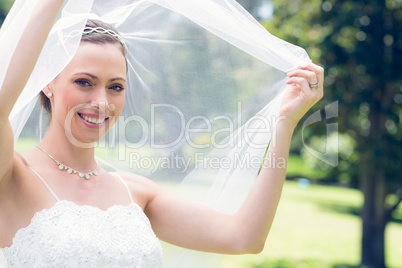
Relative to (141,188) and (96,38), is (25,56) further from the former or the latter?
(141,188)

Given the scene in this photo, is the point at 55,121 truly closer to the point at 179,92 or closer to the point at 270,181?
the point at 179,92

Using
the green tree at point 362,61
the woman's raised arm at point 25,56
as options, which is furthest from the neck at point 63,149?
the green tree at point 362,61

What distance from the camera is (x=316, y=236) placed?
47.0ft

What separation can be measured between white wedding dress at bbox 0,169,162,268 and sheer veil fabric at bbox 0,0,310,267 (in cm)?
47

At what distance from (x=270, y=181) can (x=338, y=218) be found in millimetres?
16040

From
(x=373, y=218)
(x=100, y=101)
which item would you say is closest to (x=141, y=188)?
(x=100, y=101)

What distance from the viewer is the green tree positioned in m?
7.70

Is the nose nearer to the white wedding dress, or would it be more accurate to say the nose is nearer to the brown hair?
the brown hair

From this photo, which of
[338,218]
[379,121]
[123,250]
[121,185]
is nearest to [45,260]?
[123,250]

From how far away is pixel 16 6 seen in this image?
2.07 metres

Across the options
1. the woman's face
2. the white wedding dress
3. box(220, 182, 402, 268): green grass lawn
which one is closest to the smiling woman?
the woman's face

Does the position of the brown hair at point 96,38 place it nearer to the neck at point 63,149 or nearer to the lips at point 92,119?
the neck at point 63,149

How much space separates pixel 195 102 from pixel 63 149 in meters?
0.71

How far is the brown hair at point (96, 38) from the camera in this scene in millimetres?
2205
